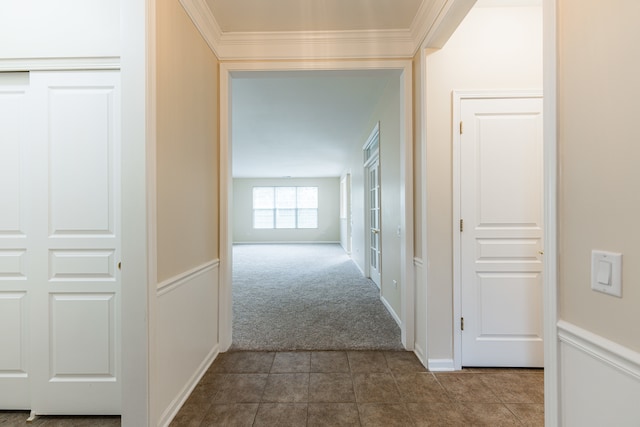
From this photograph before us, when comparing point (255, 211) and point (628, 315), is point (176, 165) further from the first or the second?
point (255, 211)

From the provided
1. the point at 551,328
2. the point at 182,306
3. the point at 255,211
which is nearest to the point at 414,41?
the point at 551,328

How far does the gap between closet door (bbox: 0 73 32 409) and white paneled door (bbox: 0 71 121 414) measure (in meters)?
0.07

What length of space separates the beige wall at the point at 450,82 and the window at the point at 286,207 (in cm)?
908

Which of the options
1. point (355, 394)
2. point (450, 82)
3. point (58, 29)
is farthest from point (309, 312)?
point (58, 29)

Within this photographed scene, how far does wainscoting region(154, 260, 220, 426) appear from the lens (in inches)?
61.3

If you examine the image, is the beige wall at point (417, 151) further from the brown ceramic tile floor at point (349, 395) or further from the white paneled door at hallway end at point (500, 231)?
the brown ceramic tile floor at point (349, 395)

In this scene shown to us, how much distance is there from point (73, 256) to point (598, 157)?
7.96ft

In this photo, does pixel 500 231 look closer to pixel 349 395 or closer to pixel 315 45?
pixel 349 395

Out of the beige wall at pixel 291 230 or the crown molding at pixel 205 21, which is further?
the beige wall at pixel 291 230

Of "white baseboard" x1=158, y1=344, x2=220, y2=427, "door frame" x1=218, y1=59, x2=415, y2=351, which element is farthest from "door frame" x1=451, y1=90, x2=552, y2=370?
"white baseboard" x1=158, y1=344, x2=220, y2=427

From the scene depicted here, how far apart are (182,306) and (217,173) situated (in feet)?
3.69

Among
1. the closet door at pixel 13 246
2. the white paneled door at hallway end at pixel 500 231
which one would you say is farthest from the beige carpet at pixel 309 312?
the closet door at pixel 13 246

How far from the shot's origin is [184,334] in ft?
5.94

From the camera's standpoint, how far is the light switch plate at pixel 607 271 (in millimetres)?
804
